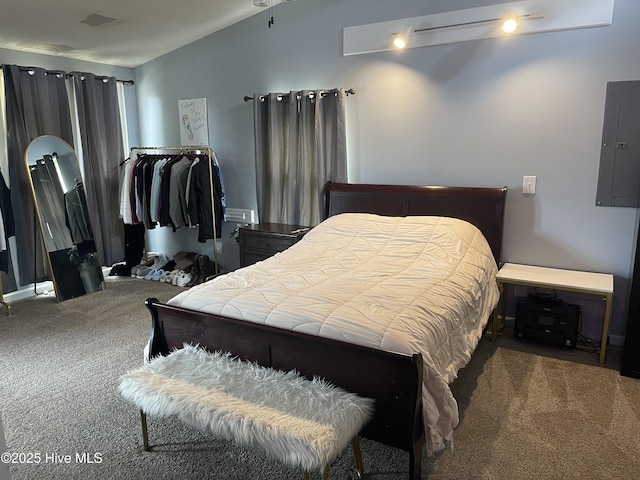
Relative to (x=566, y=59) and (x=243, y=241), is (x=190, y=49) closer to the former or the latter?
(x=243, y=241)

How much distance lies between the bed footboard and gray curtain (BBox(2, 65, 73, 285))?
2823 millimetres

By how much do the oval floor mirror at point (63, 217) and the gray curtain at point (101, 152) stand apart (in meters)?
0.24

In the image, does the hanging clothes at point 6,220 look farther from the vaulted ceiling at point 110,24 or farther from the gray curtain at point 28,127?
the vaulted ceiling at point 110,24

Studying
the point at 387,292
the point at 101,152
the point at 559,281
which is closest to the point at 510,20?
the point at 559,281

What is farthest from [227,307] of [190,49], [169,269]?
[190,49]

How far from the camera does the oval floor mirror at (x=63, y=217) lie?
4.18 metres

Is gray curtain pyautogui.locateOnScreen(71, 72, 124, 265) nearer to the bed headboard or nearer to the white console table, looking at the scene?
the bed headboard

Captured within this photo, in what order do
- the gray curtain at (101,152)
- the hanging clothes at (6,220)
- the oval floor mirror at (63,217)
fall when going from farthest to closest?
the gray curtain at (101,152), the oval floor mirror at (63,217), the hanging clothes at (6,220)

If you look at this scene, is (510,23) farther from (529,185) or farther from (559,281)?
(559,281)

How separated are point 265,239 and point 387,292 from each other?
1.90 m

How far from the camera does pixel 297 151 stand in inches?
165

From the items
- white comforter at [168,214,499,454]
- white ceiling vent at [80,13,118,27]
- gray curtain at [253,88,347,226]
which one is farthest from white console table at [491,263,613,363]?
white ceiling vent at [80,13,118,27]

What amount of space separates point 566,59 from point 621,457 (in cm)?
241

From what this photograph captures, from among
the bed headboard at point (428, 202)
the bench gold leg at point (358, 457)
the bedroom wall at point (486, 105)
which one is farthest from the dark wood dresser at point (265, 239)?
the bench gold leg at point (358, 457)
